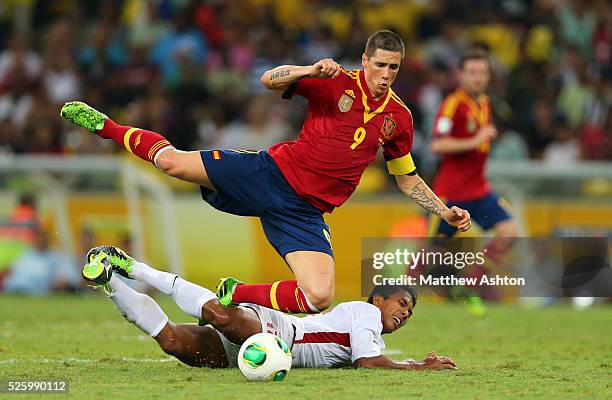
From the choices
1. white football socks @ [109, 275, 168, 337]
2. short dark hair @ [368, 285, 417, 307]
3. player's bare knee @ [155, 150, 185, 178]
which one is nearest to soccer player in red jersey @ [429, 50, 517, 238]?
short dark hair @ [368, 285, 417, 307]

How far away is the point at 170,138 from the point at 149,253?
2.04 metres

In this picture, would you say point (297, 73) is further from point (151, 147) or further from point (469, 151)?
point (469, 151)

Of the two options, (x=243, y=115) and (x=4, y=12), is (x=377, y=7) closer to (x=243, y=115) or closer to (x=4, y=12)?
(x=243, y=115)

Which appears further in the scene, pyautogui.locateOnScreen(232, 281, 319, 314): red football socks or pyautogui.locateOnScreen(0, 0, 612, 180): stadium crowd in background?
pyautogui.locateOnScreen(0, 0, 612, 180): stadium crowd in background

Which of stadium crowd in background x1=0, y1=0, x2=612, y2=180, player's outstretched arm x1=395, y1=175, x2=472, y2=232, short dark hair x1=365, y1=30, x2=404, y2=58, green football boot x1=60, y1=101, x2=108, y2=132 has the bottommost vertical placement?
player's outstretched arm x1=395, y1=175, x2=472, y2=232

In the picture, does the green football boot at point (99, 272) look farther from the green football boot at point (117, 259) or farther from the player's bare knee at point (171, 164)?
the player's bare knee at point (171, 164)

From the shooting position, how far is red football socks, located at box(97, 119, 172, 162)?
823cm

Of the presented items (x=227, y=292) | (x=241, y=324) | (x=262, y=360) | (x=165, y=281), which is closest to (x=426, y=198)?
(x=227, y=292)

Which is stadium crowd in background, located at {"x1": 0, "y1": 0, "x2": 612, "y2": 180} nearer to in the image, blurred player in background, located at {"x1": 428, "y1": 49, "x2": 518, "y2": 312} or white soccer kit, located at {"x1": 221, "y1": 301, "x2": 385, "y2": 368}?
blurred player in background, located at {"x1": 428, "y1": 49, "x2": 518, "y2": 312}

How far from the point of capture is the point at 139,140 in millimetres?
8305

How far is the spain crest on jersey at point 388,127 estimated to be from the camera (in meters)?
8.23

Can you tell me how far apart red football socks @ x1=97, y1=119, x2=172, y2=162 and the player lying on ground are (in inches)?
31.3

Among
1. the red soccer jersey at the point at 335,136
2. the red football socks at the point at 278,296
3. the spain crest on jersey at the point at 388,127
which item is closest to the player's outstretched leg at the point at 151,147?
the red soccer jersey at the point at 335,136

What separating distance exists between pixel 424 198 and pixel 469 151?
12.2ft
